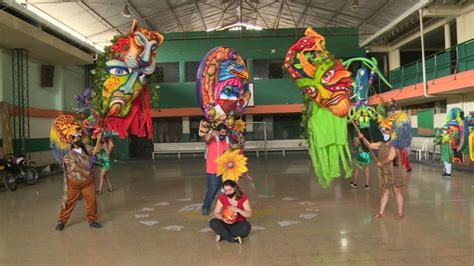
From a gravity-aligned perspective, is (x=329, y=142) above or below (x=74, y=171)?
above

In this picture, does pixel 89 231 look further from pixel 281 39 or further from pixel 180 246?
pixel 281 39

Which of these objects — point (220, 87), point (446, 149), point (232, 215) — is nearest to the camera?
point (232, 215)

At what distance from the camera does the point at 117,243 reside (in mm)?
4965

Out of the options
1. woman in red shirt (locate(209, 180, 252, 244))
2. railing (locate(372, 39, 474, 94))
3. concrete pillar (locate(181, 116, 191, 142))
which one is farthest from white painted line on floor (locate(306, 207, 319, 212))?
concrete pillar (locate(181, 116, 191, 142))

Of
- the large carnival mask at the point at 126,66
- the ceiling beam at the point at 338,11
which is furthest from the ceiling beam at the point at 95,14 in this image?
the ceiling beam at the point at 338,11

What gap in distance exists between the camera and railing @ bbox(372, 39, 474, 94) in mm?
11500

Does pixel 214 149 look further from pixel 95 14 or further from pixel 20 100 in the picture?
pixel 95 14

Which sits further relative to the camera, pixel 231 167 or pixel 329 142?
pixel 329 142

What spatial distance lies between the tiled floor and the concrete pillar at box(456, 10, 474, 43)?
19.9 ft

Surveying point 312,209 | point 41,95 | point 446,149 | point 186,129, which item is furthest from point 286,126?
point 312,209

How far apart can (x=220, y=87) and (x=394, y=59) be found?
50.0 ft

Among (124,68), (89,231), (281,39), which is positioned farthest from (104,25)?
(89,231)

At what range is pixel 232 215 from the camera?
15.8 ft

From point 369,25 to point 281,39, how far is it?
13.3 feet
